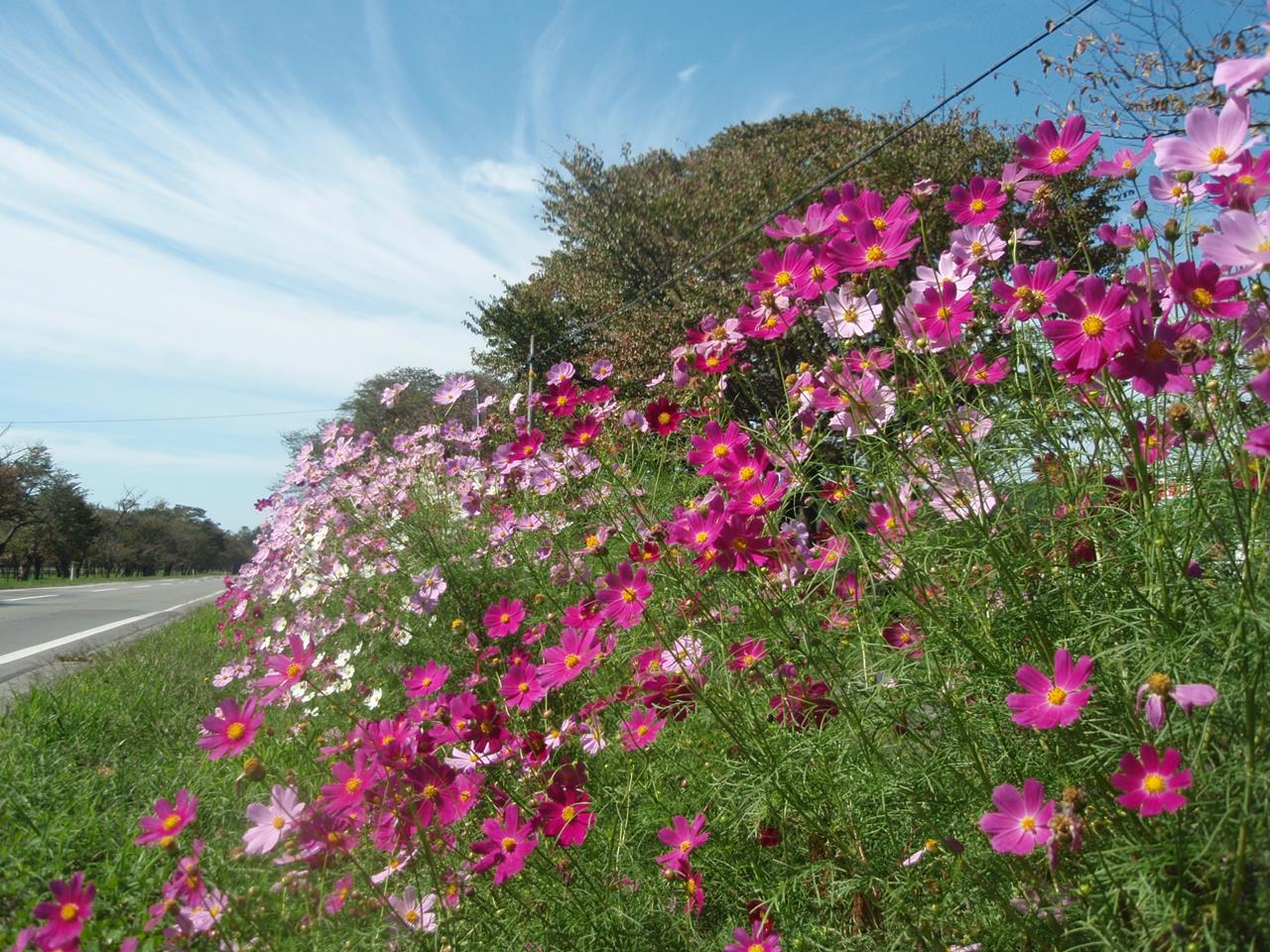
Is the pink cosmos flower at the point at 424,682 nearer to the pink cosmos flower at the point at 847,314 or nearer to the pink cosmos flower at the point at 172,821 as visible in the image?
the pink cosmos flower at the point at 172,821

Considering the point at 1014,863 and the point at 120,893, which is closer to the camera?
the point at 1014,863

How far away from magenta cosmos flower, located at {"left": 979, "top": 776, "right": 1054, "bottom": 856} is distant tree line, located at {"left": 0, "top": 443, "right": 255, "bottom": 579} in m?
31.5

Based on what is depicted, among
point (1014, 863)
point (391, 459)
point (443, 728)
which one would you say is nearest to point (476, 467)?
point (391, 459)

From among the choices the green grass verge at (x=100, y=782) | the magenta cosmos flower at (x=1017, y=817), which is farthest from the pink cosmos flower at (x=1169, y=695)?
the green grass verge at (x=100, y=782)

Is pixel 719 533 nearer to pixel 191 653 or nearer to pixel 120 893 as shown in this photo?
pixel 120 893

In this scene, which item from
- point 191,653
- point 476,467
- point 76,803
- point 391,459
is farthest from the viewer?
point 191,653

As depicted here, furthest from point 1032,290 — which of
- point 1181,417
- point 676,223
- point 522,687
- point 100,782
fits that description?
point 676,223

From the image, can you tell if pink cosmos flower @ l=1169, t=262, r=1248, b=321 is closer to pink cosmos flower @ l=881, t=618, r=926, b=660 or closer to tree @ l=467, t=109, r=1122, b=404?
pink cosmos flower @ l=881, t=618, r=926, b=660

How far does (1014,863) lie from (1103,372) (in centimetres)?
68

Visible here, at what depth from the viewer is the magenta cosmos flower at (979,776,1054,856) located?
94 cm

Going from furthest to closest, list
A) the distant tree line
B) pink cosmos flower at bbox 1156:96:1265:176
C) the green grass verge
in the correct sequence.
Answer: the distant tree line, the green grass verge, pink cosmos flower at bbox 1156:96:1265:176

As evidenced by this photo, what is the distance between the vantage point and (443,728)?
149cm

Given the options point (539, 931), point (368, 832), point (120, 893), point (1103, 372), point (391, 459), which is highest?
point (391, 459)

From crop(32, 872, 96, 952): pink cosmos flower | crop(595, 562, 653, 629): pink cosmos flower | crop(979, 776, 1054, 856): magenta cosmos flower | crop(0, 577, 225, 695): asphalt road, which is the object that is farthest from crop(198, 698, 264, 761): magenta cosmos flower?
crop(0, 577, 225, 695): asphalt road
